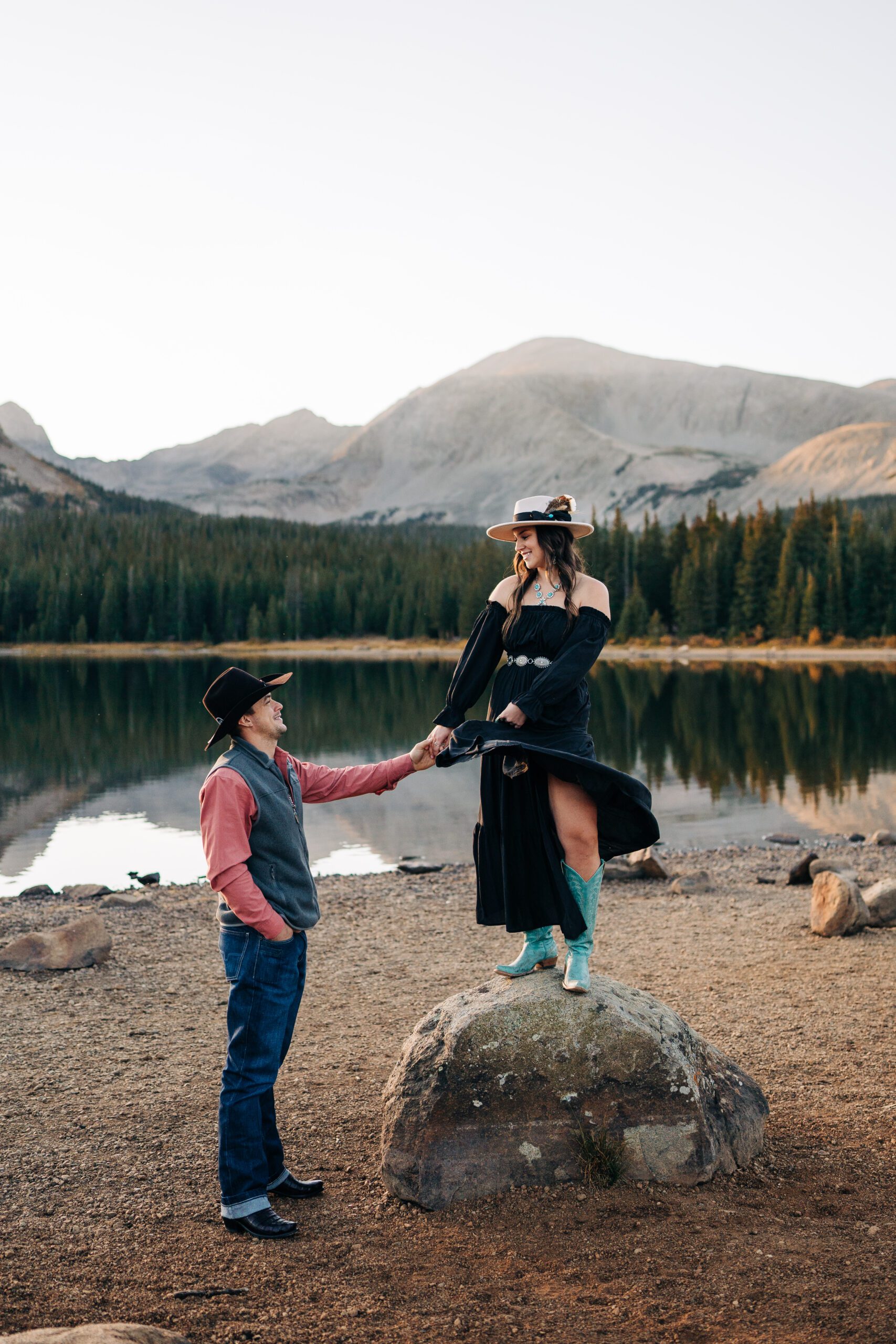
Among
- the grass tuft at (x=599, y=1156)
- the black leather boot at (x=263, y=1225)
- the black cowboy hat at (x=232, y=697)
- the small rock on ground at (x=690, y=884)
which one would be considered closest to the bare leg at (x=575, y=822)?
the grass tuft at (x=599, y=1156)

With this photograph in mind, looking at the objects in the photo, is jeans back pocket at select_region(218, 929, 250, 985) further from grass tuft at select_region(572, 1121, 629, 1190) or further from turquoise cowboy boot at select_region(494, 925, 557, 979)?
grass tuft at select_region(572, 1121, 629, 1190)

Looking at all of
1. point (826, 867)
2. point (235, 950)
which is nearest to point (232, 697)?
point (235, 950)

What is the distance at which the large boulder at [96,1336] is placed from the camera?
3557 mm

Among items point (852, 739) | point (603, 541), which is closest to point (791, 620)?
point (603, 541)

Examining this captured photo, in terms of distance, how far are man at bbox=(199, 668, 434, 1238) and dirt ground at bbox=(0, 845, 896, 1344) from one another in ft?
1.02

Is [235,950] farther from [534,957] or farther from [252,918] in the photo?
[534,957]

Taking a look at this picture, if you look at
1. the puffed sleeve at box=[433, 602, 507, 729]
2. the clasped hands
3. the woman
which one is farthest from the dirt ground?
the puffed sleeve at box=[433, 602, 507, 729]

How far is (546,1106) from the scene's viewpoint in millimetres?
5562

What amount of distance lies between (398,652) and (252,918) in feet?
349

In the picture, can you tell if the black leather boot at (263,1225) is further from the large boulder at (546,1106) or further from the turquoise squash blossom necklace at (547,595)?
the turquoise squash blossom necklace at (547,595)

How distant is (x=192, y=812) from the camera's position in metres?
26.1

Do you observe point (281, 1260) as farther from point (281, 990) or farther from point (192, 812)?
point (192, 812)

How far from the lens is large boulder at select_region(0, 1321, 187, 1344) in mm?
3557

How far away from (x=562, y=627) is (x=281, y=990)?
245 centimetres
